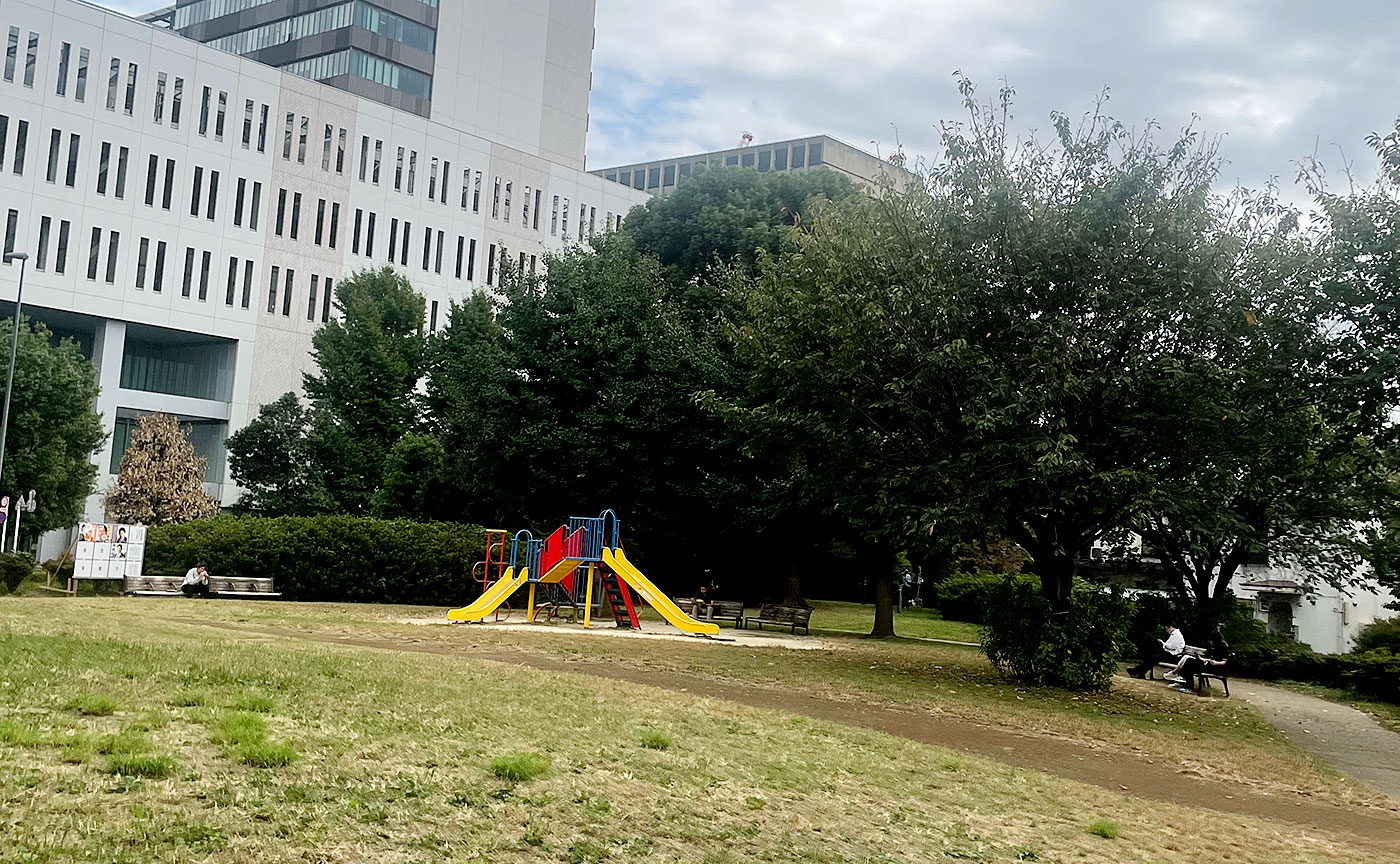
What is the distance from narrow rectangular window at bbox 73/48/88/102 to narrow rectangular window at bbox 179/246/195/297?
8948 millimetres

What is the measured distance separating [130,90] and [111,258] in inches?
350

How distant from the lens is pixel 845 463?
23.2m

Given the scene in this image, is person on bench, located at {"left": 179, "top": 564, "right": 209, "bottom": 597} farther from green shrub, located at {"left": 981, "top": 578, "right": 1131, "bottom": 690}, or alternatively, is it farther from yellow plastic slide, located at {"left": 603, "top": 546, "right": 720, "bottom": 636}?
green shrub, located at {"left": 981, "top": 578, "right": 1131, "bottom": 690}

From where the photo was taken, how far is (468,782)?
827 cm

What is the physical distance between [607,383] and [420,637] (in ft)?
48.7

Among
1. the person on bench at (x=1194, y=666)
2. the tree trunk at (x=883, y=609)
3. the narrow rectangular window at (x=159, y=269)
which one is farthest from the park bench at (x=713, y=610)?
the narrow rectangular window at (x=159, y=269)

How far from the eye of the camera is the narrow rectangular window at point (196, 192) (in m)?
69.1

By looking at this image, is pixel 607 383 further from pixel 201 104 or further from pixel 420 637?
pixel 201 104

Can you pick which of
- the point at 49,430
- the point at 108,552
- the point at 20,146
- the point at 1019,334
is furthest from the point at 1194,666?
the point at 20,146

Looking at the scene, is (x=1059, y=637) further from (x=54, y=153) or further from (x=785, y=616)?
(x=54, y=153)

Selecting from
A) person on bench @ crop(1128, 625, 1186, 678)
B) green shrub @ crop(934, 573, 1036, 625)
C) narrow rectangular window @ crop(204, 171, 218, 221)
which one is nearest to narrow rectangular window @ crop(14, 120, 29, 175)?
narrow rectangular window @ crop(204, 171, 218, 221)

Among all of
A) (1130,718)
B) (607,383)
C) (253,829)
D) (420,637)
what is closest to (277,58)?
(607,383)

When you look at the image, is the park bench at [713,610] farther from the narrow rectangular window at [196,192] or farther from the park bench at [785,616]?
the narrow rectangular window at [196,192]

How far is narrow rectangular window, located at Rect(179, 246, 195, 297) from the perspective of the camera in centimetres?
6906
